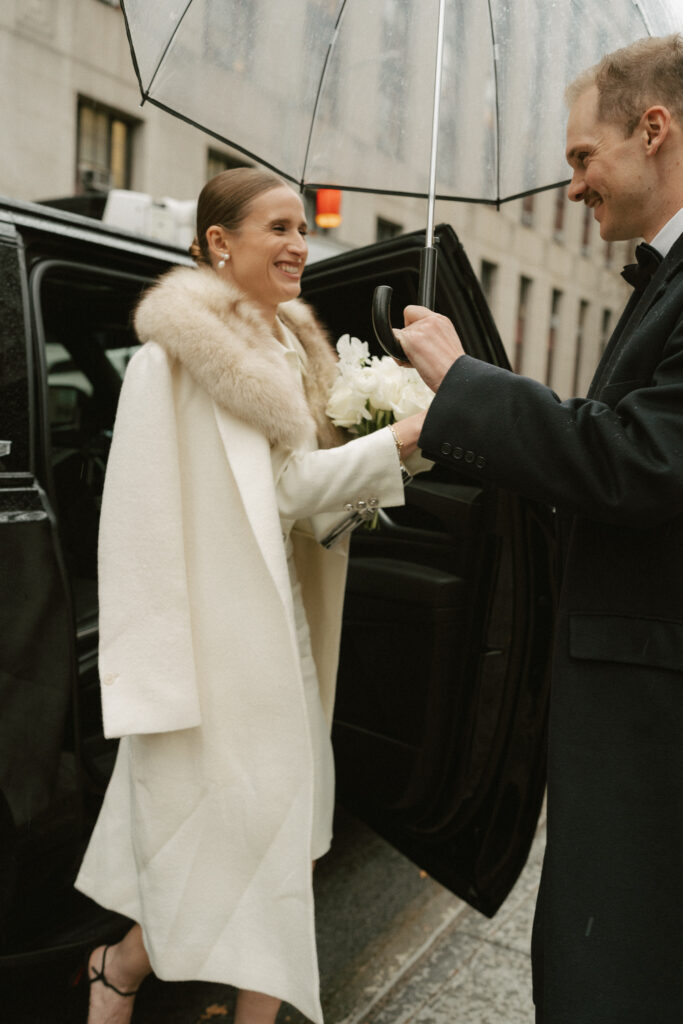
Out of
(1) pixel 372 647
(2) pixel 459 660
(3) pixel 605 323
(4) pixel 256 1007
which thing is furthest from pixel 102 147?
(3) pixel 605 323

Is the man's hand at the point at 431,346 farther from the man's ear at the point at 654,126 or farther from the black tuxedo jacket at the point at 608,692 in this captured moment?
the man's ear at the point at 654,126

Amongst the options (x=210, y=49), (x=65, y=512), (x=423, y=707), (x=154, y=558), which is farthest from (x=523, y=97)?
(x=65, y=512)

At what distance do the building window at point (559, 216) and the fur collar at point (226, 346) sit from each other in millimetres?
23341

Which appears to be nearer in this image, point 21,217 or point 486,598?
point 21,217

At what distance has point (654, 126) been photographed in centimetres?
165

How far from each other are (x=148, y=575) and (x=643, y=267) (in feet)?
3.76

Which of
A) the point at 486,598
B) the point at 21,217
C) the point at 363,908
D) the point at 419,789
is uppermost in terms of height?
the point at 21,217

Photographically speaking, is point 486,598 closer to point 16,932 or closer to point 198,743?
point 198,743

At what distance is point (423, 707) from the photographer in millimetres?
2578

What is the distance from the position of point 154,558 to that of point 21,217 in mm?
920

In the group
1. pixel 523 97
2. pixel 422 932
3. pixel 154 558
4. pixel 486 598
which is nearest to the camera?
pixel 154 558

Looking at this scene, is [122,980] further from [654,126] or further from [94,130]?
[94,130]

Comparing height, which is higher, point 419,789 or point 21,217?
point 21,217

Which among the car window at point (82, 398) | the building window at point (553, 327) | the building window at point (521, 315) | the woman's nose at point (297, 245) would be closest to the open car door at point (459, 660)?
the woman's nose at point (297, 245)
